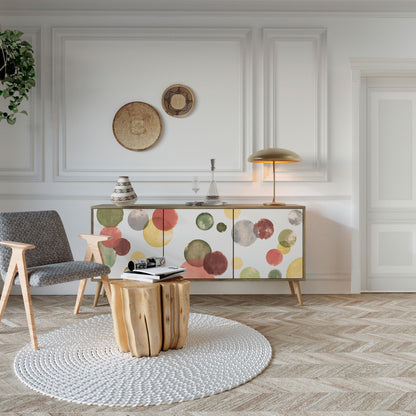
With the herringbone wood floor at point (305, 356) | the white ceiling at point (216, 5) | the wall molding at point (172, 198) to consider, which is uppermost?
the white ceiling at point (216, 5)

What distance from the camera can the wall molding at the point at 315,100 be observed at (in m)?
3.91

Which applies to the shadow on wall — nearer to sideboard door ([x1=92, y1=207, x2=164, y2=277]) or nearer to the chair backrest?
sideboard door ([x1=92, y1=207, x2=164, y2=277])

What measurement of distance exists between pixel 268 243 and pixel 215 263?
466 mm

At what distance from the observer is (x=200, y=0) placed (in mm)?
3744

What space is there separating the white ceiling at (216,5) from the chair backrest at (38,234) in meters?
1.98

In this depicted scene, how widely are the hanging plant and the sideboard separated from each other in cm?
118

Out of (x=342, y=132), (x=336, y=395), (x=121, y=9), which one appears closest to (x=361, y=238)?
(x=342, y=132)

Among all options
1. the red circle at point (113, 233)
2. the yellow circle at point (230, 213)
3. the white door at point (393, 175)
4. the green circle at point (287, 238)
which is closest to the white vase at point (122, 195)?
the red circle at point (113, 233)

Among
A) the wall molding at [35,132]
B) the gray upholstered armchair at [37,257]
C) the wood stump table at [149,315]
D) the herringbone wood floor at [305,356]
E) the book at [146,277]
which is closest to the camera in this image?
the herringbone wood floor at [305,356]

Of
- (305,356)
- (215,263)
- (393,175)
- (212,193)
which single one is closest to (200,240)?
(215,263)

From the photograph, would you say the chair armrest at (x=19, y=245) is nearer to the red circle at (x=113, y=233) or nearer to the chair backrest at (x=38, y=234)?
the chair backrest at (x=38, y=234)

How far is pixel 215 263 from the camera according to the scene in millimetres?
3473

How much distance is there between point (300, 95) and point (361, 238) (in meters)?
1.49

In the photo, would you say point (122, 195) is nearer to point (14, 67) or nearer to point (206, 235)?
point (206, 235)
